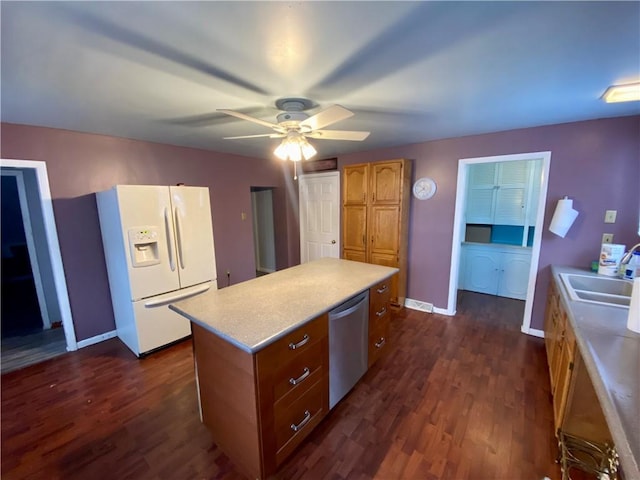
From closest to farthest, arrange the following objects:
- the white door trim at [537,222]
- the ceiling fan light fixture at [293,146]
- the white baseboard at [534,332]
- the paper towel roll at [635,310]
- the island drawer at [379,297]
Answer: the paper towel roll at [635,310]
the ceiling fan light fixture at [293,146]
the island drawer at [379,297]
the white door trim at [537,222]
the white baseboard at [534,332]

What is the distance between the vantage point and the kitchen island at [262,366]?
127cm

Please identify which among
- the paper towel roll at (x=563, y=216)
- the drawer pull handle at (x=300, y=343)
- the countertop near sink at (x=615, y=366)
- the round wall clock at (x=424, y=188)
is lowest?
the drawer pull handle at (x=300, y=343)

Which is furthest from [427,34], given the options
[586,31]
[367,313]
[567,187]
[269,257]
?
[269,257]

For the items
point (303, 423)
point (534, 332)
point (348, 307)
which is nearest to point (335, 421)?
point (303, 423)

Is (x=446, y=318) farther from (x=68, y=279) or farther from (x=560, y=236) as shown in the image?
(x=68, y=279)

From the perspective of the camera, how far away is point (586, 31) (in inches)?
45.5

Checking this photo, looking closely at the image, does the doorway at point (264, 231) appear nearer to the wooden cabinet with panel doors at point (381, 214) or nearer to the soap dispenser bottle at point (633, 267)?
the wooden cabinet with panel doors at point (381, 214)

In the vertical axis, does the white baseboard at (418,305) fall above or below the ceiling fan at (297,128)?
below

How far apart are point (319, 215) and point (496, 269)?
2956 millimetres

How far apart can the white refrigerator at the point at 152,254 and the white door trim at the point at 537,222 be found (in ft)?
9.87

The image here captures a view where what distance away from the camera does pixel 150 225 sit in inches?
97.0

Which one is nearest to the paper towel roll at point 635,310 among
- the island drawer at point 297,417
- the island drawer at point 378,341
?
the island drawer at point 378,341

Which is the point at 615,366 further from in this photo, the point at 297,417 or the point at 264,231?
the point at 264,231

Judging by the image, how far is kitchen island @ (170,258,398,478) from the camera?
4.16 feet
